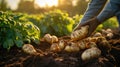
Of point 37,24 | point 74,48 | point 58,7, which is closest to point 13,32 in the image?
point 74,48

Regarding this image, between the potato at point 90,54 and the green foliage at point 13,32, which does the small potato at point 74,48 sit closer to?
the potato at point 90,54

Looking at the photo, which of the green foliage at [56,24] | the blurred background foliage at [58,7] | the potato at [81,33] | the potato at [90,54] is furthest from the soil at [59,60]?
the blurred background foliage at [58,7]

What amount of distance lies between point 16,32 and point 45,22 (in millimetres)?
2892

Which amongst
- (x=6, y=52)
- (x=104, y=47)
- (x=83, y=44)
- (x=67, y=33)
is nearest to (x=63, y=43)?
(x=83, y=44)

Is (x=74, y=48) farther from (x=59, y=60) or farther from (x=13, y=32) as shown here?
(x=13, y=32)

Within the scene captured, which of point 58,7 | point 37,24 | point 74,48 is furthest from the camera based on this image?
point 58,7

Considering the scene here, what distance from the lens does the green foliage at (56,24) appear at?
288 inches

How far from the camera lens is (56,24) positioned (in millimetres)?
7453

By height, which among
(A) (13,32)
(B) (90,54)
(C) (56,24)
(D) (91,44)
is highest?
(C) (56,24)

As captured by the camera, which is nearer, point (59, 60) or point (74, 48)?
point (59, 60)

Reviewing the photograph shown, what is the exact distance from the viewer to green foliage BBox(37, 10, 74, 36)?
24.0 feet

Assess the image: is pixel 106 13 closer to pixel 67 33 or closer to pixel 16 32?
pixel 16 32

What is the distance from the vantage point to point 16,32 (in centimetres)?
462

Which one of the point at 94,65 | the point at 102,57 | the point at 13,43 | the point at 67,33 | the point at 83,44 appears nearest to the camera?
the point at 94,65
